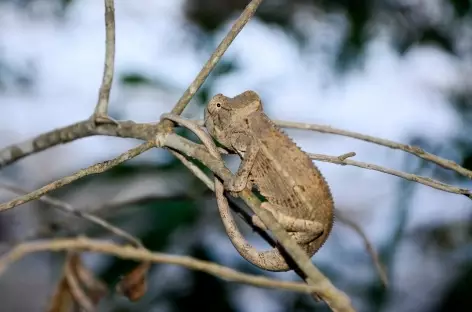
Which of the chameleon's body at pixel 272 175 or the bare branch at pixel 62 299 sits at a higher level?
the chameleon's body at pixel 272 175

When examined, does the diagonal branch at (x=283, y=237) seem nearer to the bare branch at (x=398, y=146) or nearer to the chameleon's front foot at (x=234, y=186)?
the chameleon's front foot at (x=234, y=186)

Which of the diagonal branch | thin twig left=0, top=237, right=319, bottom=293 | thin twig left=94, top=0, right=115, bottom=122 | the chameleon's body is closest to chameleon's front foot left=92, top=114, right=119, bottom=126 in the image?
thin twig left=94, top=0, right=115, bottom=122

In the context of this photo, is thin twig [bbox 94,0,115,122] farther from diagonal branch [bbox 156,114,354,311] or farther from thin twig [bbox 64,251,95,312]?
thin twig [bbox 64,251,95,312]

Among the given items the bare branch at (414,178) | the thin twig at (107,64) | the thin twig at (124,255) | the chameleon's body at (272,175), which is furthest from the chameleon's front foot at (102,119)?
the thin twig at (124,255)

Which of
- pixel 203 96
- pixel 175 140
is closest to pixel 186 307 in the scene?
pixel 203 96

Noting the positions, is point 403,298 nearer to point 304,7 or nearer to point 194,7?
point 304,7

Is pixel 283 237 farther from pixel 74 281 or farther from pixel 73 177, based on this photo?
pixel 74 281

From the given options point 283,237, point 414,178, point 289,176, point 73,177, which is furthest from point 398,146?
point 73,177
